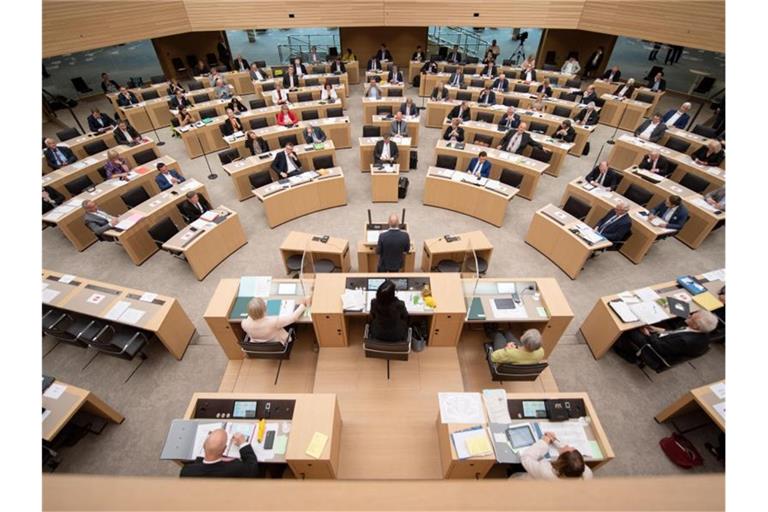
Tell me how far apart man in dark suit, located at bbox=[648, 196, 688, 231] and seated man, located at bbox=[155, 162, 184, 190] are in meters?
10.8

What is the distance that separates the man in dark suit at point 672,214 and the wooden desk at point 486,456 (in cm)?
506

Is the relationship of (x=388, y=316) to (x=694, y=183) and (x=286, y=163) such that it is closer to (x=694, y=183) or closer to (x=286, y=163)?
(x=286, y=163)

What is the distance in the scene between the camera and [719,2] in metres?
10.8

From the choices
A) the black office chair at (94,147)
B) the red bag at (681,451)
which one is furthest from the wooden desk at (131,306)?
the red bag at (681,451)

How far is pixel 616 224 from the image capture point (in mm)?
6664

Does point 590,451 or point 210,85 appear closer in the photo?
point 590,451

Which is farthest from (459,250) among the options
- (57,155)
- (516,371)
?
(57,155)

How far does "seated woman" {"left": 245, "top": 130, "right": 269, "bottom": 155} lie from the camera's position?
9.27 m

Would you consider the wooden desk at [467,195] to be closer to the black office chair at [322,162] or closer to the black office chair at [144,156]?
the black office chair at [322,162]

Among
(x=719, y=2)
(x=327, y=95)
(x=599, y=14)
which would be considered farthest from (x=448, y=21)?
(x=719, y=2)

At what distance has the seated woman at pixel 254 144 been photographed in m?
9.27

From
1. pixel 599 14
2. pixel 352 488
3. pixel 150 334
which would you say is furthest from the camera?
pixel 599 14

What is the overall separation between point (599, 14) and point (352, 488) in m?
18.6

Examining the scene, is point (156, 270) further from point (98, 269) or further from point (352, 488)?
point (352, 488)
